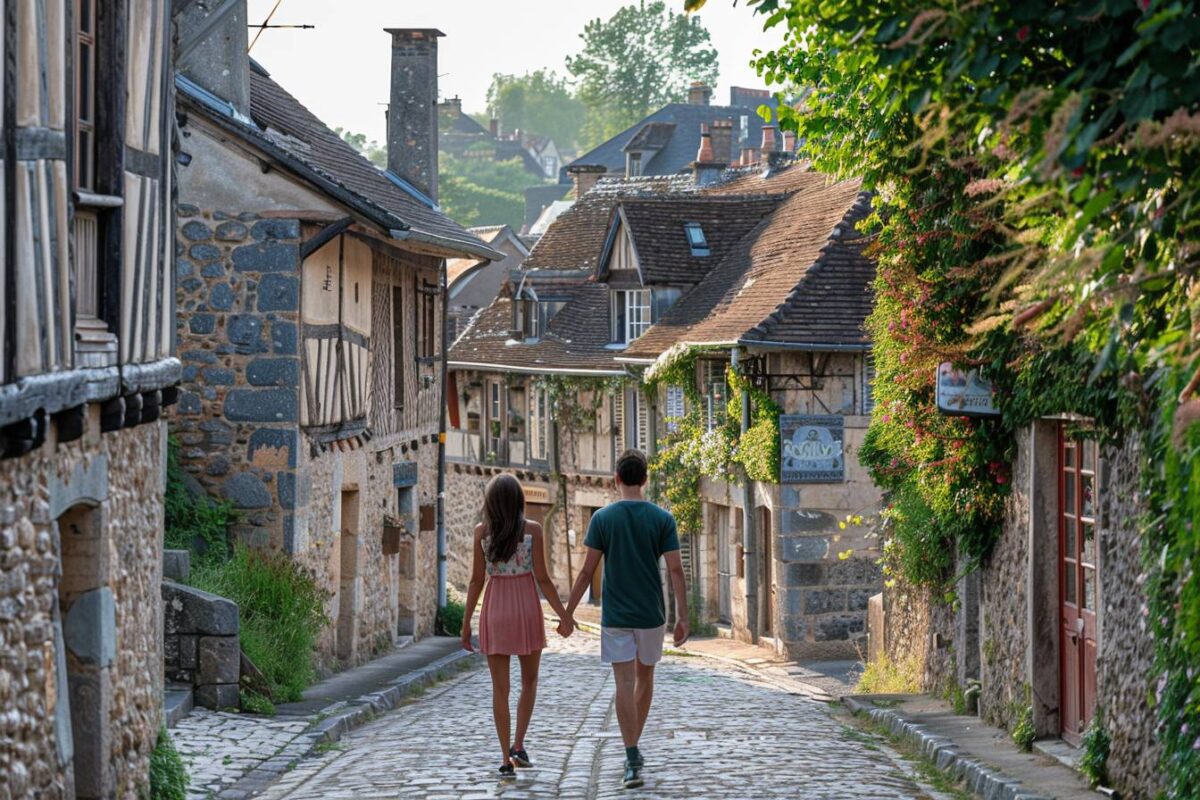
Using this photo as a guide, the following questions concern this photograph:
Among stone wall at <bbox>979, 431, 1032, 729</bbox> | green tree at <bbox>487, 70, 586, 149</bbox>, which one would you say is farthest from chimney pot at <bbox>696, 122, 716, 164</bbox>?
green tree at <bbox>487, 70, 586, 149</bbox>

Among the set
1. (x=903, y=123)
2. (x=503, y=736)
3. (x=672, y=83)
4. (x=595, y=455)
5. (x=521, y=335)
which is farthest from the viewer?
(x=672, y=83)

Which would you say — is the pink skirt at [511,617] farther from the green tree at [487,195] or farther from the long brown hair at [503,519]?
the green tree at [487,195]

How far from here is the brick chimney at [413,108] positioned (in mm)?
23969

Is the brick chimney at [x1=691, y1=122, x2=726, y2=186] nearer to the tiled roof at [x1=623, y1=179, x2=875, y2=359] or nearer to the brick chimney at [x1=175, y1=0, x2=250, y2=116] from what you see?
the tiled roof at [x1=623, y1=179, x2=875, y2=359]

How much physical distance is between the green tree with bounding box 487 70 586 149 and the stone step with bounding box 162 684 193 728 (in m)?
121

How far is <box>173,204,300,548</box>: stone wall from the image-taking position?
15.7 metres

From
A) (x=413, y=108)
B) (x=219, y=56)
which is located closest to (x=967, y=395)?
(x=219, y=56)

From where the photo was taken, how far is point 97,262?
8.59 metres

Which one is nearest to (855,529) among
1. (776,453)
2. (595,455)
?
(776,453)

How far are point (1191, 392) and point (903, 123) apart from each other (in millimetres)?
5718

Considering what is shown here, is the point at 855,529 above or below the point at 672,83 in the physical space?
below

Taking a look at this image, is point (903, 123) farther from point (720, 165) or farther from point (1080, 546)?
point (720, 165)

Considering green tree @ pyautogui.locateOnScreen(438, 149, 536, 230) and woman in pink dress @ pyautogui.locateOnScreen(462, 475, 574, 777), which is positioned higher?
green tree @ pyautogui.locateOnScreen(438, 149, 536, 230)

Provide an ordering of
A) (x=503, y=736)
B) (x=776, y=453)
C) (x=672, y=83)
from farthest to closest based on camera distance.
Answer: (x=672, y=83), (x=776, y=453), (x=503, y=736)
